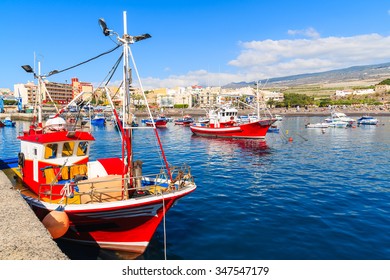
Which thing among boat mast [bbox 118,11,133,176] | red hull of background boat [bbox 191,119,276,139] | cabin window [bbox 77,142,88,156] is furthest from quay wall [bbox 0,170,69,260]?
red hull of background boat [bbox 191,119,276,139]

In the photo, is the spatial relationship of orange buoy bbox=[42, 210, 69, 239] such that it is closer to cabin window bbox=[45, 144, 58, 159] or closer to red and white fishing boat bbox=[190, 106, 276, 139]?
cabin window bbox=[45, 144, 58, 159]

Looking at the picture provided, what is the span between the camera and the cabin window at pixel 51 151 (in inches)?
556

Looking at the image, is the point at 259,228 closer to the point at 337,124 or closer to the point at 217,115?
the point at 217,115

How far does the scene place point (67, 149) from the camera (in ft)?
48.5

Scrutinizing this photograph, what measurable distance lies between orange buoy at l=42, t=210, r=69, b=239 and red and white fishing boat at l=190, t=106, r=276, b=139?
45649 millimetres

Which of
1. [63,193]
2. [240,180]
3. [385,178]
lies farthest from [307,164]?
[63,193]

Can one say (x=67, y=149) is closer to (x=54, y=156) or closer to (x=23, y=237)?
(x=54, y=156)

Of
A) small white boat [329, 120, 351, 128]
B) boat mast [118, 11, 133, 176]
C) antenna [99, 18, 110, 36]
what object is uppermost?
antenna [99, 18, 110, 36]

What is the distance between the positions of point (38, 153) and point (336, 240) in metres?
14.7

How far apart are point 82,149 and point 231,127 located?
43.1m

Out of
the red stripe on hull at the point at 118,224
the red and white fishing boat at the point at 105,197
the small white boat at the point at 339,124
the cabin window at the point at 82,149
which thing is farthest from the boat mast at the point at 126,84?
the small white boat at the point at 339,124

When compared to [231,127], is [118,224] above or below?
below

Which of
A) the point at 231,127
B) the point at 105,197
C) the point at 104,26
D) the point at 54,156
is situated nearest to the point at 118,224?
the point at 105,197

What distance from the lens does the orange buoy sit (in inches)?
416
